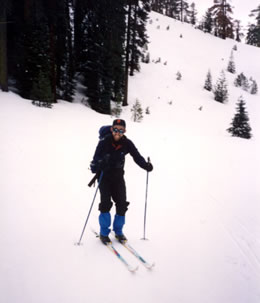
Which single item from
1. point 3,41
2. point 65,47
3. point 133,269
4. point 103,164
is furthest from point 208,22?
point 133,269

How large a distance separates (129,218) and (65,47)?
14.3 meters

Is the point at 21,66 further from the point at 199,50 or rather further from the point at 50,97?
the point at 199,50

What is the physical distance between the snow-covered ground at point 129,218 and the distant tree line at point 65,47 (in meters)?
1.94

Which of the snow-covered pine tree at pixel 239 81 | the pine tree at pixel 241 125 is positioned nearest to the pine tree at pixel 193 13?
the snow-covered pine tree at pixel 239 81

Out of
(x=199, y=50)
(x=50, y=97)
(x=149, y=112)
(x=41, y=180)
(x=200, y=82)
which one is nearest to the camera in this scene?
(x=41, y=180)

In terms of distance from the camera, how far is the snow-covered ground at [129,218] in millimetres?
2916

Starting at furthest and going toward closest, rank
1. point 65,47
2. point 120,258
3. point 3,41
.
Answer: point 65,47
point 3,41
point 120,258

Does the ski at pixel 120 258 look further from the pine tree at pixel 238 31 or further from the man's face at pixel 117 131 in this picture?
the pine tree at pixel 238 31

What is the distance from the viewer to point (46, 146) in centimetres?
769

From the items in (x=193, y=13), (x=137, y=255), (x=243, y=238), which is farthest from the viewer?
(x=193, y=13)

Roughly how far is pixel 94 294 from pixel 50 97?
1095cm

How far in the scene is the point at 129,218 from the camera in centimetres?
482

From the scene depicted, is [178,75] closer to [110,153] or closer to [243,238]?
[243,238]

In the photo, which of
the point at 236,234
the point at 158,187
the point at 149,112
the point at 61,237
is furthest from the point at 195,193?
the point at 149,112
